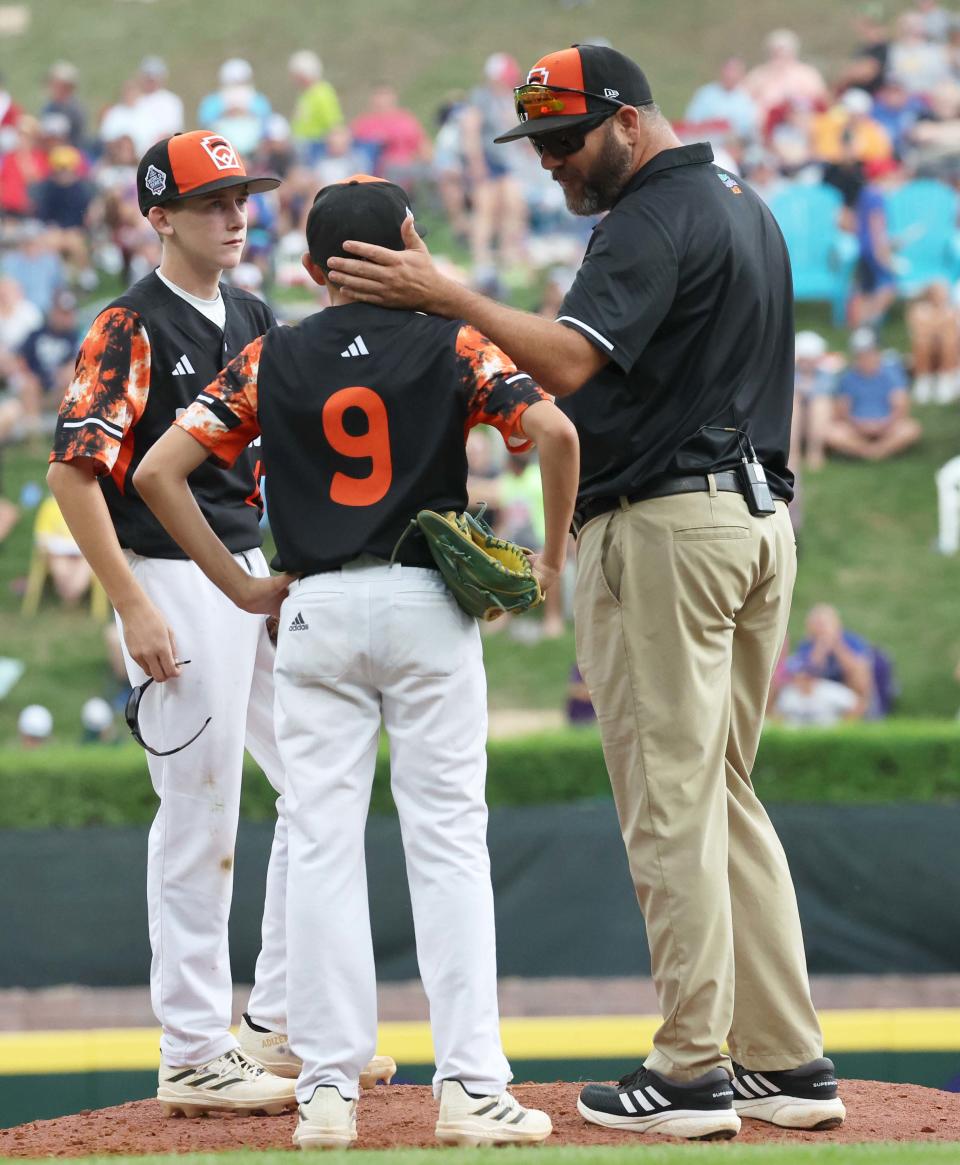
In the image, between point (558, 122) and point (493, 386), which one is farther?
point (558, 122)

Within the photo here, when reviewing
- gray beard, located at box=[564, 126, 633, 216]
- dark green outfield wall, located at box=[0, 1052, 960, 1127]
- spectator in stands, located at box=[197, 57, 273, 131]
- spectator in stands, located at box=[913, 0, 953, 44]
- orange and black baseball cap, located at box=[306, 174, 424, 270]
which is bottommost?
dark green outfield wall, located at box=[0, 1052, 960, 1127]

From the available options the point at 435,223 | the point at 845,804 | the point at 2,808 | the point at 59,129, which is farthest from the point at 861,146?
the point at 2,808

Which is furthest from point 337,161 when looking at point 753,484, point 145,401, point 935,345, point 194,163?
point 753,484

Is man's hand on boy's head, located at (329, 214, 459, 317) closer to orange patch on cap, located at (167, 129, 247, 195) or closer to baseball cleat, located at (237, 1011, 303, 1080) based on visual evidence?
orange patch on cap, located at (167, 129, 247, 195)

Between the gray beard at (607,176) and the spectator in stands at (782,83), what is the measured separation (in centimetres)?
1524

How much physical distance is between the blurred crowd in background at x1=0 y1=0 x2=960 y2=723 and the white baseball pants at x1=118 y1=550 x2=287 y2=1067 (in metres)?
9.95

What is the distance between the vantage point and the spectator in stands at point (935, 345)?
16.6 m

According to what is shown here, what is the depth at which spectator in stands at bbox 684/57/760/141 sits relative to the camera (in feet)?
63.2

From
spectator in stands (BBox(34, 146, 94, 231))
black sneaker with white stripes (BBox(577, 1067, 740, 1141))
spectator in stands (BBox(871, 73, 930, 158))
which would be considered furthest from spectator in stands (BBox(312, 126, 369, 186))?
black sneaker with white stripes (BBox(577, 1067, 740, 1141))

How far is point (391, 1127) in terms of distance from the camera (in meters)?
4.34

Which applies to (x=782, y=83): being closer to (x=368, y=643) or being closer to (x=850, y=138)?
(x=850, y=138)

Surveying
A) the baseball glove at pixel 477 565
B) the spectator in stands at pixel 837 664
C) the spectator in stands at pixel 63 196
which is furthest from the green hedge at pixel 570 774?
the spectator in stands at pixel 63 196

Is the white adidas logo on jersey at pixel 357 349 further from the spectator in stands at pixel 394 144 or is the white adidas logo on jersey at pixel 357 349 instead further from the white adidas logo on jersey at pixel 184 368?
the spectator in stands at pixel 394 144

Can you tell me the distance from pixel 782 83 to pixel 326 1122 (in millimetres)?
17444
